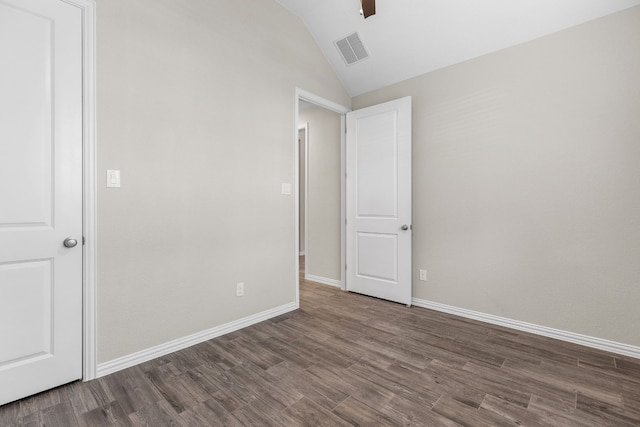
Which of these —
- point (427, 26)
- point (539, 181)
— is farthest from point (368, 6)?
point (539, 181)

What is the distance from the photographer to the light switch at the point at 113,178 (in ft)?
6.66

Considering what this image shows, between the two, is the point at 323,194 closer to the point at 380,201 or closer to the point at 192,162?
the point at 380,201

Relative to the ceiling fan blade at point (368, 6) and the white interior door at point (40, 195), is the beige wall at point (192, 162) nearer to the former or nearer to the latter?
the white interior door at point (40, 195)

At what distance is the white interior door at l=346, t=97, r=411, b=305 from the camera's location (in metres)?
3.39

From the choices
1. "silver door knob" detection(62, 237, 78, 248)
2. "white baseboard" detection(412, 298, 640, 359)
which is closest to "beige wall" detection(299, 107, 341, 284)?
"white baseboard" detection(412, 298, 640, 359)

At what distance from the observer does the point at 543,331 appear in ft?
8.71

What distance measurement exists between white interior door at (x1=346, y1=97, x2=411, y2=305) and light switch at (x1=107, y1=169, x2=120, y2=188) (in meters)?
2.50

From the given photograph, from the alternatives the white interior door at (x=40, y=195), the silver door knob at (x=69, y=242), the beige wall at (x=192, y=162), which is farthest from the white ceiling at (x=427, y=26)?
the silver door knob at (x=69, y=242)

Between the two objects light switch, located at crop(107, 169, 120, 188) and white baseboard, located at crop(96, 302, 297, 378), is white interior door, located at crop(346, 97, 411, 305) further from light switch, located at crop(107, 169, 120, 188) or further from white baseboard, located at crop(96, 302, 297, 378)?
light switch, located at crop(107, 169, 120, 188)

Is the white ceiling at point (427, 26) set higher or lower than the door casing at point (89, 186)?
higher

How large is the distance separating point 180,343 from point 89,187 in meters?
→ 1.30

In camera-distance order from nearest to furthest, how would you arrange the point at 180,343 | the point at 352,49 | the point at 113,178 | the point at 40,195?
1. the point at 40,195
2. the point at 113,178
3. the point at 180,343
4. the point at 352,49

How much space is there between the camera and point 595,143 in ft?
7.93

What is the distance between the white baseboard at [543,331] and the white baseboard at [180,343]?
5.43 ft
